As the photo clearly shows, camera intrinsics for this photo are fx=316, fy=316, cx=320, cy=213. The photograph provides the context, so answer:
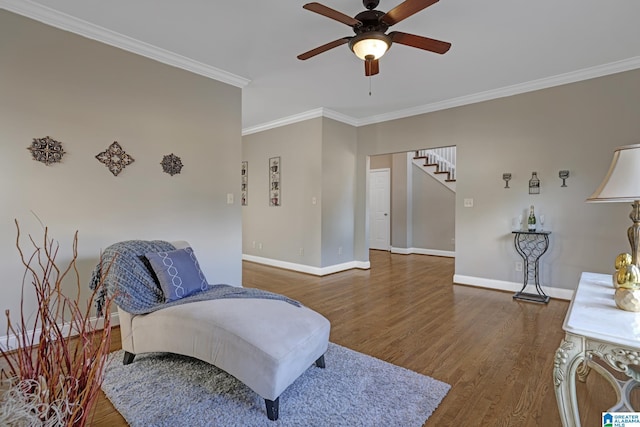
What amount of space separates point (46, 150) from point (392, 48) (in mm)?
3263

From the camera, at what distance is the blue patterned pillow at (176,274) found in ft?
7.70

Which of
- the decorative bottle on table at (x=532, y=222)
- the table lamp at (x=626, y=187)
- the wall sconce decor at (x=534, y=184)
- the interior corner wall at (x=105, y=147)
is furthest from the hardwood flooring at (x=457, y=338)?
the wall sconce decor at (x=534, y=184)

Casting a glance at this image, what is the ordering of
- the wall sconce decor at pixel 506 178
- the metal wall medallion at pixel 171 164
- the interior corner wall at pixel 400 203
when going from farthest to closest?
the interior corner wall at pixel 400 203
the wall sconce decor at pixel 506 178
the metal wall medallion at pixel 171 164

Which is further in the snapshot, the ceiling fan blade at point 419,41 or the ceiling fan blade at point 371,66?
the ceiling fan blade at point 371,66

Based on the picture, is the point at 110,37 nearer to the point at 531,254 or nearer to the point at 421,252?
the point at 531,254

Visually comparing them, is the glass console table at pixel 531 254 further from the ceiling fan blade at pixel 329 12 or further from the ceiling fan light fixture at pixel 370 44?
the ceiling fan blade at pixel 329 12

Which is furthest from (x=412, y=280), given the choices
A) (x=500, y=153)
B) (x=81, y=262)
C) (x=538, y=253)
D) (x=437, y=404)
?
(x=81, y=262)

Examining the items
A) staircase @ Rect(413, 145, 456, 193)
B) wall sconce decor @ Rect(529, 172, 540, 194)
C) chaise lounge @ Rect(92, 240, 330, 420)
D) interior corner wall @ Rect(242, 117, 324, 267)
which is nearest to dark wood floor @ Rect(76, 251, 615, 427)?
chaise lounge @ Rect(92, 240, 330, 420)

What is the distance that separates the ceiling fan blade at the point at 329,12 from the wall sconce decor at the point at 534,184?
317cm

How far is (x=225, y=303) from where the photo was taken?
2.14 metres

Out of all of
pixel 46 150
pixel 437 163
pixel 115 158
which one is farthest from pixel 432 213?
pixel 46 150

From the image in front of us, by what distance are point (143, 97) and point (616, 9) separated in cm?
426

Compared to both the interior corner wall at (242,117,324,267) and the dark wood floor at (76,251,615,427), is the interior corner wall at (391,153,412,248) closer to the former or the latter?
the dark wood floor at (76,251,615,427)

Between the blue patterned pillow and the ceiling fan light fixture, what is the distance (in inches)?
83.9
